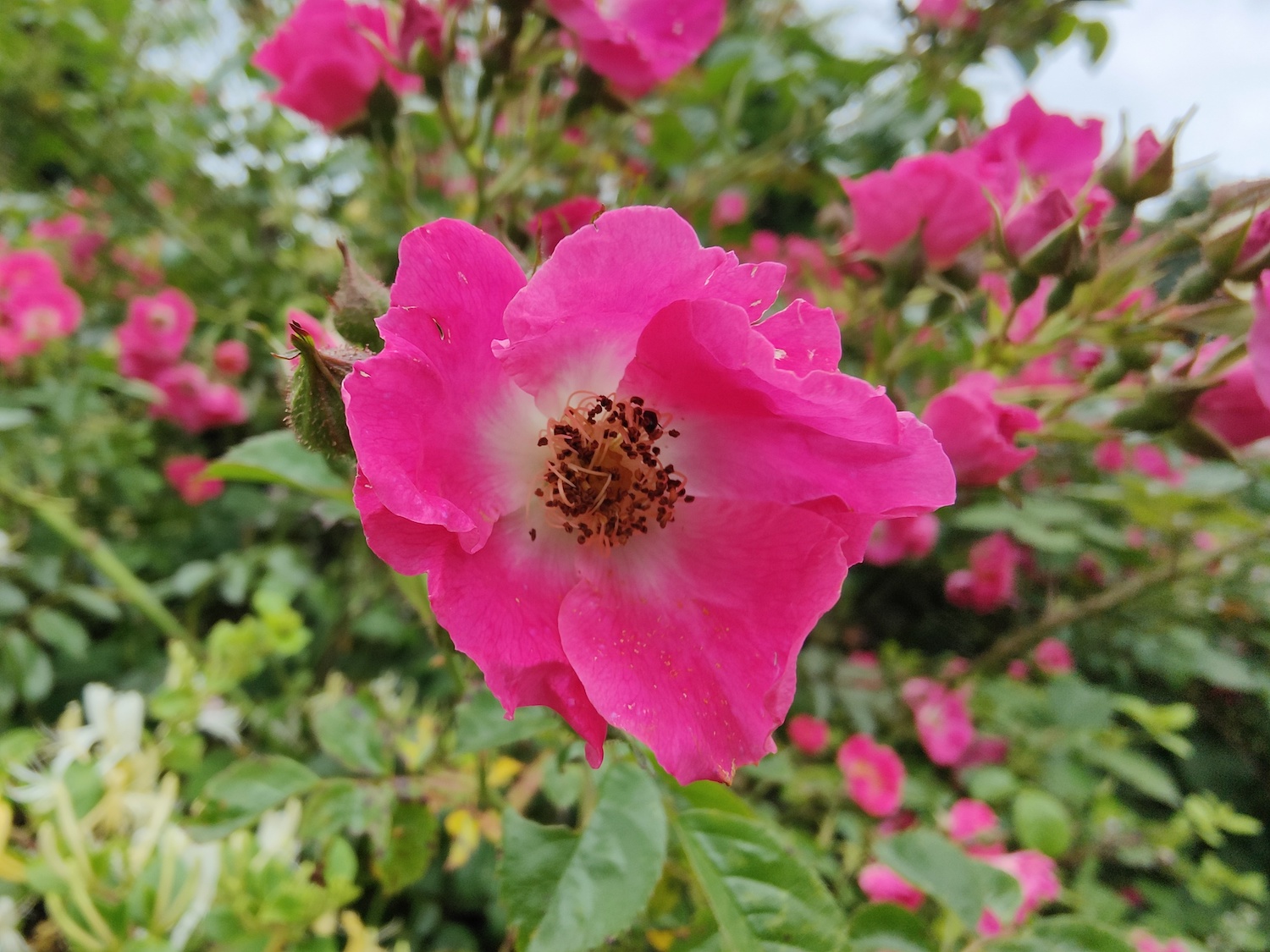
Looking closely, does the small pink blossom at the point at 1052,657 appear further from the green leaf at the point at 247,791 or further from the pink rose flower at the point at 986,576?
the green leaf at the point at 247,791

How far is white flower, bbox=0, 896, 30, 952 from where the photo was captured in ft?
2.05

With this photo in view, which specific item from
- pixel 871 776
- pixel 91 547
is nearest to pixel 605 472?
pixel 871 776

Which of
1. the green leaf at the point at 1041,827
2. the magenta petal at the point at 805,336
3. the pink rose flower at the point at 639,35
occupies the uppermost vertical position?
the pink rose flower at the point at 639,35

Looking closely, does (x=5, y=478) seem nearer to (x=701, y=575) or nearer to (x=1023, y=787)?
(x=701, y=575)

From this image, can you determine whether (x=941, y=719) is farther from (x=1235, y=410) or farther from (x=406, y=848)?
(x=406, y=848)

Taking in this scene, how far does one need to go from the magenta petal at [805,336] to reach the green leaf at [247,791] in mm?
592

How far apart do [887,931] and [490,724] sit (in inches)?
16.0

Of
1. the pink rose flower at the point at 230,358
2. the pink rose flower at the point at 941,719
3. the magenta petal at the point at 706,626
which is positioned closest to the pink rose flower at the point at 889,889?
the pink rose flower at the point at 941,719

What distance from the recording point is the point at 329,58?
30.1 inches

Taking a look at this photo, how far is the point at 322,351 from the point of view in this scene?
0.41m

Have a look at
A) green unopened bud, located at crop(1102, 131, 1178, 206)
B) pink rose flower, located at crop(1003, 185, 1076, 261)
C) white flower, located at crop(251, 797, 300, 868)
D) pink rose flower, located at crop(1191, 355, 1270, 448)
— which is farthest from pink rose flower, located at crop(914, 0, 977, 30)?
white flower, located at crop(251, 797, 300, 868)

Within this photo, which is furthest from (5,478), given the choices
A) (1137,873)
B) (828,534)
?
(1137,873)

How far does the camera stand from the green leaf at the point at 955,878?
68cm

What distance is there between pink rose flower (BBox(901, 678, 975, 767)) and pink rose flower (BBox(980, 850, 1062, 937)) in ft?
1.12
